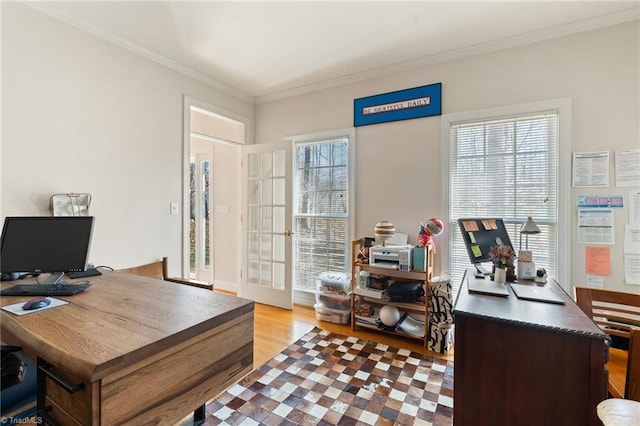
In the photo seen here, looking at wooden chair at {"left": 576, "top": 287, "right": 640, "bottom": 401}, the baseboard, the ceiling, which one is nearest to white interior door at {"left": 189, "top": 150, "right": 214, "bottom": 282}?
the baseboard

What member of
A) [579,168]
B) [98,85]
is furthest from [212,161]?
[579,168]

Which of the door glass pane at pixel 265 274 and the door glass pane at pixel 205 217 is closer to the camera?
the door glass pane at pixel 265 274

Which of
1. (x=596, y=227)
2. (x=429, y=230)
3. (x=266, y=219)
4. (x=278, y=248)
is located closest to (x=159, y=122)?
(x=266, y=219)

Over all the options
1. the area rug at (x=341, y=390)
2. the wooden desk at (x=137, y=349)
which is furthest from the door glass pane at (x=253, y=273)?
the wooden desk at (x=137, y=349)

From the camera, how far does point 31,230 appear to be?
154 cm

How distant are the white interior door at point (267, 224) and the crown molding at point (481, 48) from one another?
851 mm

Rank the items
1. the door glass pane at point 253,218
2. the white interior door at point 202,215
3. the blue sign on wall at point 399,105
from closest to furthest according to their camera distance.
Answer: the blue sign on wall at point 399,105 < the door glass pane at point 253,218 < the white interior door at point 202,215

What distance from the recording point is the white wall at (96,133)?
2000mm

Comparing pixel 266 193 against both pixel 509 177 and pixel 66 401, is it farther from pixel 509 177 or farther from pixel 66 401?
pixel 66 401

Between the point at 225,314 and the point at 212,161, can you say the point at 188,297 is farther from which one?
the point at 212,161

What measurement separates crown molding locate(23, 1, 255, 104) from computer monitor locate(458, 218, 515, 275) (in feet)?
9.94

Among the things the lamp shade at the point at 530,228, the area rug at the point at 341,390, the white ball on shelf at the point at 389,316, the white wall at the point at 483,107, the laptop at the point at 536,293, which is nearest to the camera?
the laptop at the point at 536,293

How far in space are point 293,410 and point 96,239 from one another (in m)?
2.08

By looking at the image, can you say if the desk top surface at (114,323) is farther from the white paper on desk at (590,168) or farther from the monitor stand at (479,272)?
the white paper on desk at (590,168)
